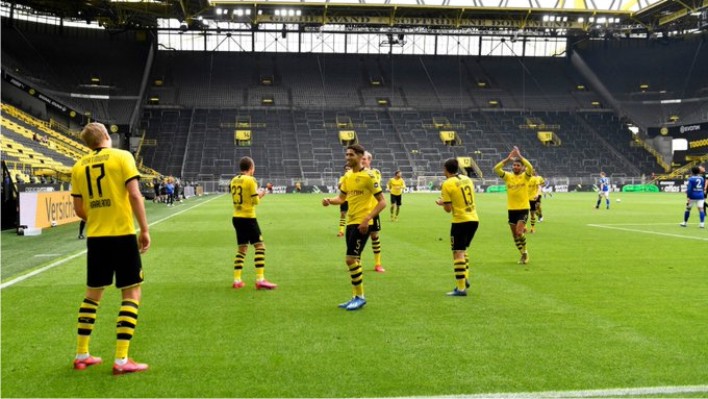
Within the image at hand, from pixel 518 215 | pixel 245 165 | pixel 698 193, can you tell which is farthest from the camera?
pixel 698 193

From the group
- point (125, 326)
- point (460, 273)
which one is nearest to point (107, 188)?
point (125, 326)

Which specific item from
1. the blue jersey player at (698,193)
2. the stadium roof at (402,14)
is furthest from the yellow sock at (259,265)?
the stadium roof at (402,14)

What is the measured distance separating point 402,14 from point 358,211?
55.5 m

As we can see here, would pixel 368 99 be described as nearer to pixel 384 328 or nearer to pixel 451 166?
pixel 451 166

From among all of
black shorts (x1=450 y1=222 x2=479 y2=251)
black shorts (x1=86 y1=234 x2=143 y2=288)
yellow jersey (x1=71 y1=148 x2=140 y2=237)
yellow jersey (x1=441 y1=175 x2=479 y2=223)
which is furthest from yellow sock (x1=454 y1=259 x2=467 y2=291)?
yellow jersey (x1=71 y1=148 x2=140 y2=237)

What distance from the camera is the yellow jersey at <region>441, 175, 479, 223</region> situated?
29.2 feet

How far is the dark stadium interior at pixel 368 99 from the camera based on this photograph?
63438 mm

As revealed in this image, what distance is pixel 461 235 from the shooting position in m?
8.80

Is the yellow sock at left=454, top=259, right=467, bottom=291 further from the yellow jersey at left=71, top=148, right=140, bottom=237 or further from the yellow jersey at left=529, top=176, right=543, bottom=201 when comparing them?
the yellow jersey at left=529, top=176, right=543, bottom=201

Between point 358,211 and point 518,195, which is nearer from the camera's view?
point 358,211

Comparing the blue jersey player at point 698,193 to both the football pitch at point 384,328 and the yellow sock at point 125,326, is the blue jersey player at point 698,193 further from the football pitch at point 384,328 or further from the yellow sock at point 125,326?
the yellow sock at point 125,326

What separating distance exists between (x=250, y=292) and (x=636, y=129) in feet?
248

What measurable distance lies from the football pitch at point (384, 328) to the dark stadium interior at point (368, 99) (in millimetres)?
48575

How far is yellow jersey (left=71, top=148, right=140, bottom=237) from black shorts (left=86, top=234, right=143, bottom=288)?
0.07 metres
